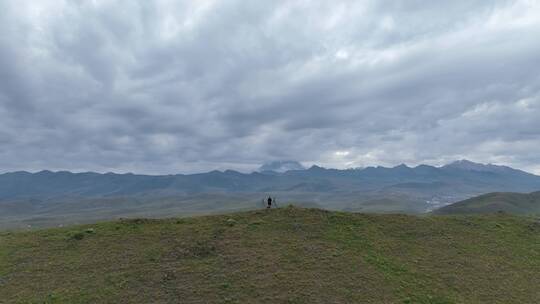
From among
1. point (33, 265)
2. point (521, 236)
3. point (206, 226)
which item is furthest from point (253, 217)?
point (521, 236)

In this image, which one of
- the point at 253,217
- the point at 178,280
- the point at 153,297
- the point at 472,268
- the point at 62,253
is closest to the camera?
the point at 153,297

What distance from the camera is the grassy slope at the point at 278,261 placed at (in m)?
28.6

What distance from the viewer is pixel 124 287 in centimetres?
2939

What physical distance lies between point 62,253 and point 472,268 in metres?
37.9

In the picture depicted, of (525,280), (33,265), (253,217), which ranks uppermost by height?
(253,217)

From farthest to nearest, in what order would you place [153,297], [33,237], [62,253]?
1. [33,237]
2. [62,253]
3. [153,297]

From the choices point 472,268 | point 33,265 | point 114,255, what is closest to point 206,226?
point 114,255

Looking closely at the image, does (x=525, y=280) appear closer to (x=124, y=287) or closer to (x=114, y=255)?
(x=124, y=287)

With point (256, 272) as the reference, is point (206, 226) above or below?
above

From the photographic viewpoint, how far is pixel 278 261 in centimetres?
3309

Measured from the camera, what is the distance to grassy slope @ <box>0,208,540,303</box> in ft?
93.9

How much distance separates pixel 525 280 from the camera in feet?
105

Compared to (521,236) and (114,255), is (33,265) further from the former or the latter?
(521,236)

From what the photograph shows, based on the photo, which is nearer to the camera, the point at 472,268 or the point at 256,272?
the point at 256,272
